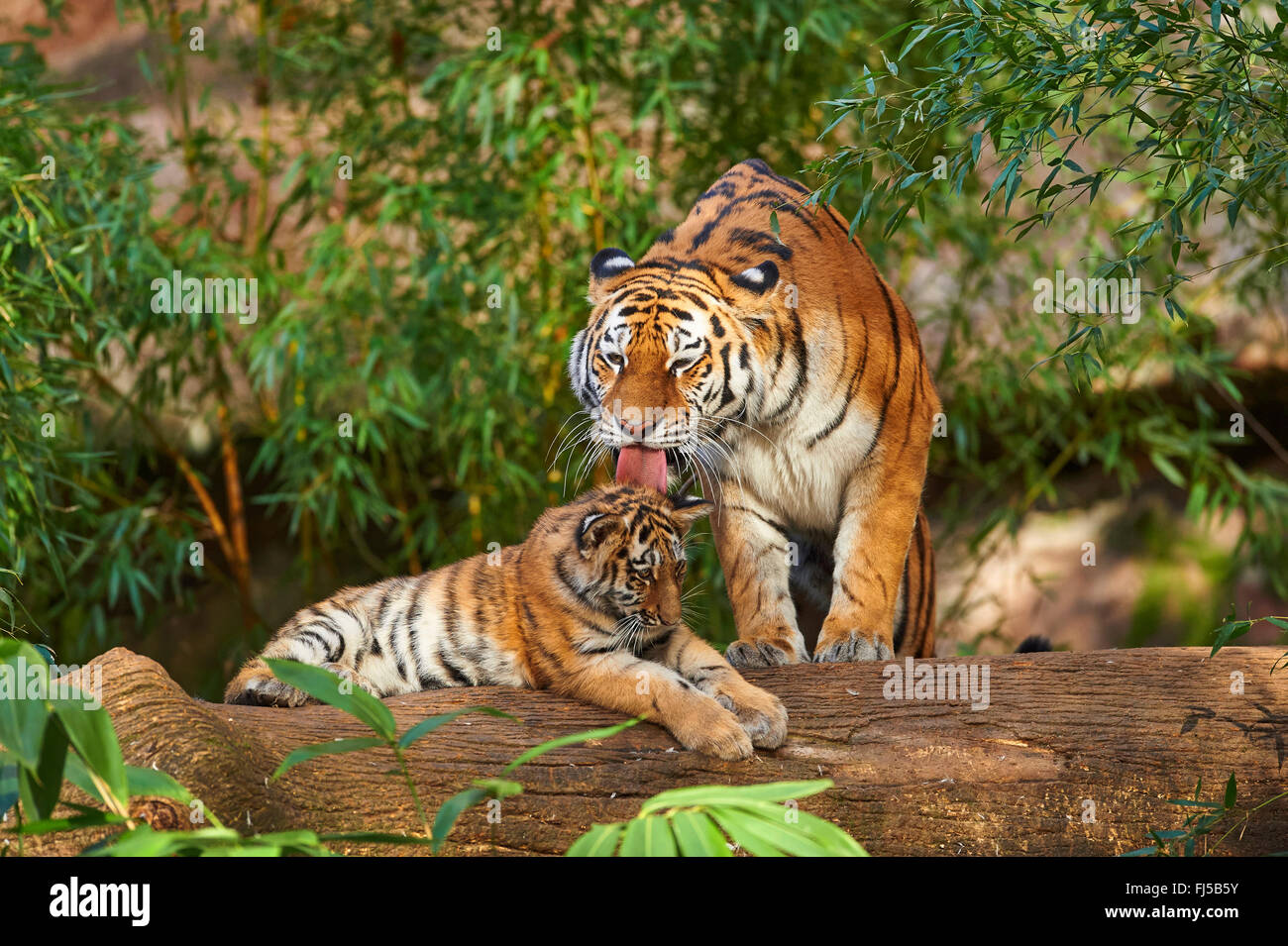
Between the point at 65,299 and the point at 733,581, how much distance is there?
2.18m

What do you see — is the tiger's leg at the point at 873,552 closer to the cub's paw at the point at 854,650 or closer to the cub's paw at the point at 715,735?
the cub's paw at the point at 854,650

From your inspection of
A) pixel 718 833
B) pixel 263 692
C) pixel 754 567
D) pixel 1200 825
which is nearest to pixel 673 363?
pixel 754 567

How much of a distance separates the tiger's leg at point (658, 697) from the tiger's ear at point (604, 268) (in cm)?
107

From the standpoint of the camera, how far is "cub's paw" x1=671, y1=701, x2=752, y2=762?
8.06ft

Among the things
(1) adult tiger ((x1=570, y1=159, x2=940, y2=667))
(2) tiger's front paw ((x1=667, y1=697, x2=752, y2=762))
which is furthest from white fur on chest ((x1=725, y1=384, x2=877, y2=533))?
(2) tiger's front paw ((x1=667, y1=697, x2=752, y2=762))

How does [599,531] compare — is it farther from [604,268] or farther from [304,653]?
[604,268]

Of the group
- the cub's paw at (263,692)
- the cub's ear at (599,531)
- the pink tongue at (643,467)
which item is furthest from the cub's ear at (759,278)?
the cub's paw at (263,692)

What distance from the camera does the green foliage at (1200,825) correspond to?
2379 mm

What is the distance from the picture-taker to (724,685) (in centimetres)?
266

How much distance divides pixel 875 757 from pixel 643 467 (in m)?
0.92

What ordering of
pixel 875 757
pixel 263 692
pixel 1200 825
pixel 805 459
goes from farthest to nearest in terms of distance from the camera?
pixel 805 459 → pixel 263 692 → pixel 875 757 → pixel 1200 825

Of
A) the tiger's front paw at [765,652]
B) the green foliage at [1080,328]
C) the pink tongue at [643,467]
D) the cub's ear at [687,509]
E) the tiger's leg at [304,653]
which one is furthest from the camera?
the green foliage at [1080,328]

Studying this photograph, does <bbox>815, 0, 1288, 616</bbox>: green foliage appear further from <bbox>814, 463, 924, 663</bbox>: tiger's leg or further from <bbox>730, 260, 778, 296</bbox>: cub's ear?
<bbox>814, 463, 924, 663</bbox>: tiger's leg

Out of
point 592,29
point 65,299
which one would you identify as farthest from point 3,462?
point 592,29
